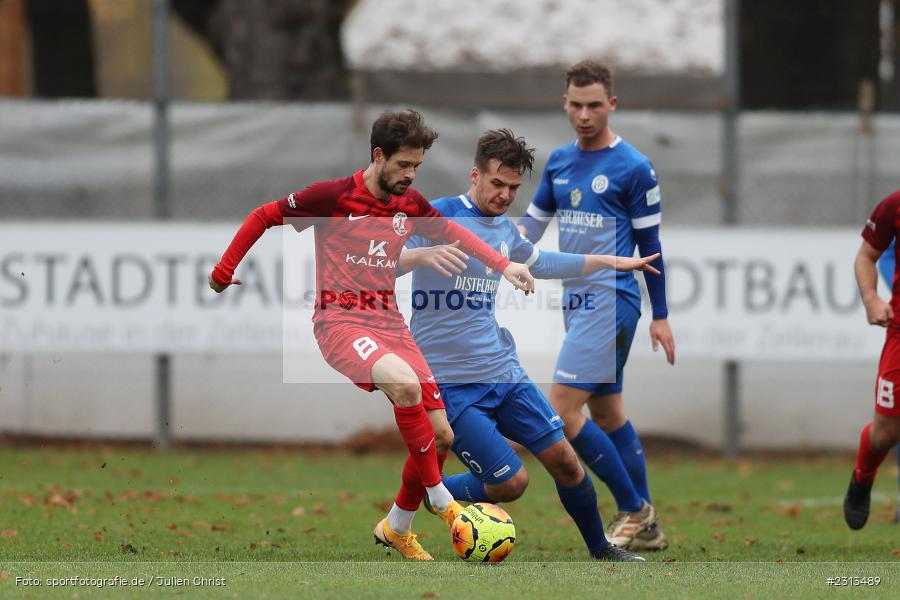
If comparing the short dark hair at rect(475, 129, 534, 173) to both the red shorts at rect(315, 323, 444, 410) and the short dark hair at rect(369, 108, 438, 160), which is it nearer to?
the short dark hair at rect(369, 108, 438, 160)

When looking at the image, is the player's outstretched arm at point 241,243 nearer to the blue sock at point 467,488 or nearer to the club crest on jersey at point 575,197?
the blue sock at point 467,488

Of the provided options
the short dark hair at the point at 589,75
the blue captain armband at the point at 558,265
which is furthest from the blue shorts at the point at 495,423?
the short dark hair at the point at 589,75

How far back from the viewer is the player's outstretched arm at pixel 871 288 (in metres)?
6.98

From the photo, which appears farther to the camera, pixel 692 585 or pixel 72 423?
pixel 72 423

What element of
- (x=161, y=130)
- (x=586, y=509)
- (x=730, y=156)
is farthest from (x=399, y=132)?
(x=730, y=156)

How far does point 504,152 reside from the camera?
6352 mm

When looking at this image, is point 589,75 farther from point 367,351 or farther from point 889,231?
point 367,351

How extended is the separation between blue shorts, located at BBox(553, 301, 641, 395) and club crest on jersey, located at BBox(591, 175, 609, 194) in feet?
1.98

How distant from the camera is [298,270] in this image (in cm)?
1191

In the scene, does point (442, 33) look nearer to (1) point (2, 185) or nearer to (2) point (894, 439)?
(1) point (2, 185)

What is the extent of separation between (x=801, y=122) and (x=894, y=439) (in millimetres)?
5901

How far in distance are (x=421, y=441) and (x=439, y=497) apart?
27 cm

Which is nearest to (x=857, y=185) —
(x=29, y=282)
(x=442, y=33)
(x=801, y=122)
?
(x=801, y=122)

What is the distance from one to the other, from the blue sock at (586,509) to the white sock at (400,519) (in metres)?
0.73
